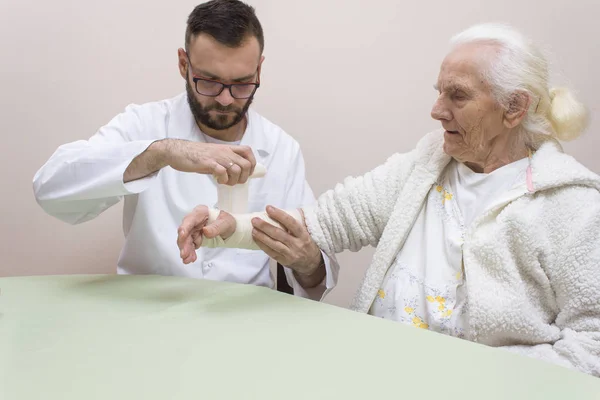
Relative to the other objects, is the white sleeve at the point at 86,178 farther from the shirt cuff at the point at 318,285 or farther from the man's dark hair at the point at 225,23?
the shirt cuff at the point at 318,285

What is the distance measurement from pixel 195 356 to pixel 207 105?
3.46 ft

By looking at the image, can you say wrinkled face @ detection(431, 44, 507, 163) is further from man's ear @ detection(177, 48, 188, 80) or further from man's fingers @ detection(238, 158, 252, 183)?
man's ear @ detection(177, 48, 188, 80)

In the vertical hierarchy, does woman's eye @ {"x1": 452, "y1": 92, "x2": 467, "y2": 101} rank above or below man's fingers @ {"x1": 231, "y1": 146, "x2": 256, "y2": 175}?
above

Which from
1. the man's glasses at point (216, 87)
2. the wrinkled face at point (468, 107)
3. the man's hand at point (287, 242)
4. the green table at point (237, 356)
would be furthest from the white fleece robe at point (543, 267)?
the man's glasses at point (216, 87)

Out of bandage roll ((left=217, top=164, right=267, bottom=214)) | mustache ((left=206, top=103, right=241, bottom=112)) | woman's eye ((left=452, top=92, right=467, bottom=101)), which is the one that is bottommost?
bandage roll ((left=217, top=164, right=267, bottom=214))

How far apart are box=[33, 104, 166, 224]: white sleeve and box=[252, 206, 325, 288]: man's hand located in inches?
13.6

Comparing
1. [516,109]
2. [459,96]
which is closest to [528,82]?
[516,109]

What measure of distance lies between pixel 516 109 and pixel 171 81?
5.19 ft

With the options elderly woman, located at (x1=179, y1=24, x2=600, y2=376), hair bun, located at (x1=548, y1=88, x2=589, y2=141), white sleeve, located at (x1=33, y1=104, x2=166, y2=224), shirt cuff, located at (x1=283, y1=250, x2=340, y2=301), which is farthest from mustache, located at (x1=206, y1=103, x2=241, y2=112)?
hair bun, located at (x1=548, y1=88, x2=589, y2=141)

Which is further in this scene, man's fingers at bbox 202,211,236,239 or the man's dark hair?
the man's dark hair

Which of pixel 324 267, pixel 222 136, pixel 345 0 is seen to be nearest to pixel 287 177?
pixel 222 136

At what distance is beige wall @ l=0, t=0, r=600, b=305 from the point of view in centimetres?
255

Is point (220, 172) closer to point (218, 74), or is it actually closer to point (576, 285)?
point (218, 74)

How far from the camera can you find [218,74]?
1909mm
